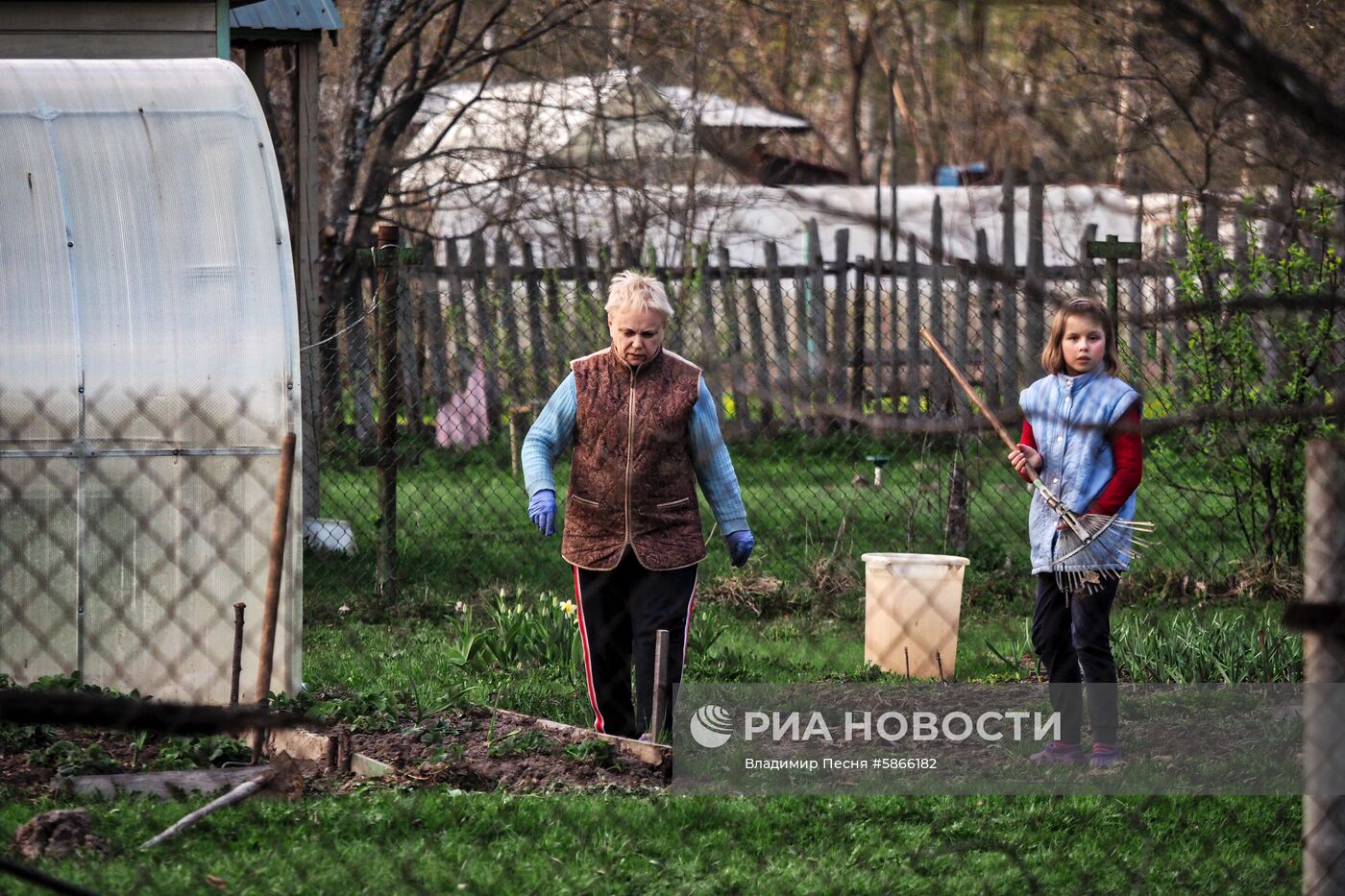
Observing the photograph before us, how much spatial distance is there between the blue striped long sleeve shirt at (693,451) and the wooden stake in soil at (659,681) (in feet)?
1.80

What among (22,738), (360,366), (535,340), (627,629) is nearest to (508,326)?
(535,340)

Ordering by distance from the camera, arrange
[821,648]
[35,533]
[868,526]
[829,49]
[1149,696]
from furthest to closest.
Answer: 1. [829,49]
2. [868,526]
3. [821,648]
4. [1149,696]
5. [35,533]

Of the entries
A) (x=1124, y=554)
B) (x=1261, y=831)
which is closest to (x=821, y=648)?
(x=1124, y=554)

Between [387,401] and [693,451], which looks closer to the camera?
[693,451]

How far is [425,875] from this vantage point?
3479 millimetres

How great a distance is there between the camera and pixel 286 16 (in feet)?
26.6

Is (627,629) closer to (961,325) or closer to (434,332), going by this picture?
(434,332)

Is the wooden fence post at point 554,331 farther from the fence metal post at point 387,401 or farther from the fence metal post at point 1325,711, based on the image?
the fence metal post at point 1325,711

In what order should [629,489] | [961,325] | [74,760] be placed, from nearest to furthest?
1. [74,760]
2. [629,489]
3. [961,325]

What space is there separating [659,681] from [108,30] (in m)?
4.27

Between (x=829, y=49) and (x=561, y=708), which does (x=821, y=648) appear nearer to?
(x=561, y=708)

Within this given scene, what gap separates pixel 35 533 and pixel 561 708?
188cm

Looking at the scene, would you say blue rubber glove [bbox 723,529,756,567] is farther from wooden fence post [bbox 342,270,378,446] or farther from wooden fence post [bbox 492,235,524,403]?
wooden fence post [bbox 342,270,378,446]

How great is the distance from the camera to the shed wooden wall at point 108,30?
663cm
